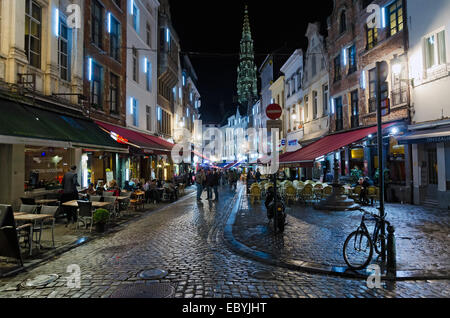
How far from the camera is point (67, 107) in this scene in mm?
12953

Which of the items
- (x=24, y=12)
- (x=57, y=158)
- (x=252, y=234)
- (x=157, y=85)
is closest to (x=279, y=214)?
(x=252, y=234)

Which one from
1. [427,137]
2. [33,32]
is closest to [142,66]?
[33,32]

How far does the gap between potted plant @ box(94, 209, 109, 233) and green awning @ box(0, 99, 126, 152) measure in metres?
2.79

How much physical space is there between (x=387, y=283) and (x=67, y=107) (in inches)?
518

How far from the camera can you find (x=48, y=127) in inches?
397

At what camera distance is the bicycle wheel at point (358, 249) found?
5.71m

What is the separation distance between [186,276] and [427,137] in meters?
11.4

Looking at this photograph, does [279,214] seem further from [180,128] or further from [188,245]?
[180,128]

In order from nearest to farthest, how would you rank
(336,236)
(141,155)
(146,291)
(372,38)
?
1. (146,291)
2. (336,236)
3. (372,38)
4. (141,155)

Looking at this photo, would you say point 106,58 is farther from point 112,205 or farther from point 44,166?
point 112,205

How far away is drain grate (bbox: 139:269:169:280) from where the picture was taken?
5250 millimetres

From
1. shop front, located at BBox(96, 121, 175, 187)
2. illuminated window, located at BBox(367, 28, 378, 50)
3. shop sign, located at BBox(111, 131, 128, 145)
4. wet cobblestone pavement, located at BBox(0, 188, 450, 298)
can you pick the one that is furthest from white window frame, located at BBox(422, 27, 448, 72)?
shop sign, located at BBox(111, 131, 128, 145)

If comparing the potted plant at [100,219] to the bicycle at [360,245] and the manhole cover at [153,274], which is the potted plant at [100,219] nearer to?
the manhole cover at [153,274]
